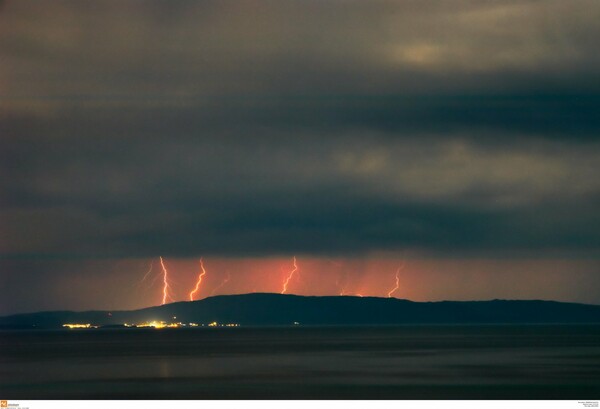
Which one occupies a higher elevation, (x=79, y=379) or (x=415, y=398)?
(x=79, y=379)

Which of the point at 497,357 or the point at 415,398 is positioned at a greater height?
the point at 497,357

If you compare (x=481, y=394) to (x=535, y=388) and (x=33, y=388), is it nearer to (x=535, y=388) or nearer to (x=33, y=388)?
(x=535, y=388)
